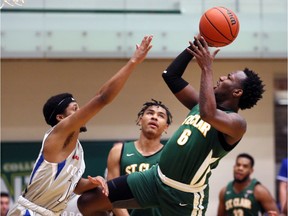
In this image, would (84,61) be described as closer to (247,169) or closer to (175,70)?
(247,169)

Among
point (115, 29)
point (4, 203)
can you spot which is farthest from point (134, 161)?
point (115, 29)

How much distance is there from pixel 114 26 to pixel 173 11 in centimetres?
100

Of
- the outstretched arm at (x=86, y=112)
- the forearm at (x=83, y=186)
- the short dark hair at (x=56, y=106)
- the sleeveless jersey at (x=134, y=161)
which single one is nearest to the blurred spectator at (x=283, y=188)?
the sleeveless jersey at (x=134, y=161)

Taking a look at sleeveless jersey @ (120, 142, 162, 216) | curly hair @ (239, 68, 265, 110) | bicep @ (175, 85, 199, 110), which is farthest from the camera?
sleeveless jersey @ (120, 142, 162, 216)

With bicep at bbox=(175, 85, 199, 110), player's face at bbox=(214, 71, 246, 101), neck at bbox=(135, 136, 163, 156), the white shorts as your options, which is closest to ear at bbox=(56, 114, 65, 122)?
the white shorts

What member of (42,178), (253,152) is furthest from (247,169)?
(42,178)

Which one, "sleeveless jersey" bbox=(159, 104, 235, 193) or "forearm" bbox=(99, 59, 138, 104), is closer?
"forearm" bbox=(99, 59, 138, 104)

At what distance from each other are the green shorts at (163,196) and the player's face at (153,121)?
1213 mm

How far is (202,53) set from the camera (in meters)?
5.85

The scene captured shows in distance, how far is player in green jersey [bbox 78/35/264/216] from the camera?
576cm

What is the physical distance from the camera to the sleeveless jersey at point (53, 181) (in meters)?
5.80

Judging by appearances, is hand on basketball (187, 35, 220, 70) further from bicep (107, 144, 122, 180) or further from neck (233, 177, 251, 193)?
neck (233, 177, 251, 193)

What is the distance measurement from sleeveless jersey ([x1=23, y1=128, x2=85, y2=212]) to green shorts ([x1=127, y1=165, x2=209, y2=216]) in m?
0.47

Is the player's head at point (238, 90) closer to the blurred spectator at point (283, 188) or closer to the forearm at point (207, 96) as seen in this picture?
the forearm at point (207, 96)
